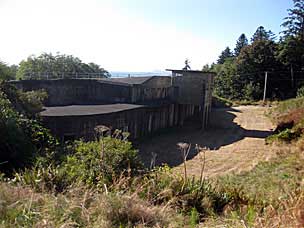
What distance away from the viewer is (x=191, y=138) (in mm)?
22594

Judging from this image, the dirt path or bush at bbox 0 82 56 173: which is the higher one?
bush at bbox 0 82 56 173

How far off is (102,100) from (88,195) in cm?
2055

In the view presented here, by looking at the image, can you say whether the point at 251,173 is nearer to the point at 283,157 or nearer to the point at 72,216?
the point at 283,157

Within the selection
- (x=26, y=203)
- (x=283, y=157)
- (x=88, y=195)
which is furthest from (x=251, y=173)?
(x=26, y=203)

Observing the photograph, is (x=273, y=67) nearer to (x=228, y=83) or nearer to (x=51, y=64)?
(x=228, y=83)

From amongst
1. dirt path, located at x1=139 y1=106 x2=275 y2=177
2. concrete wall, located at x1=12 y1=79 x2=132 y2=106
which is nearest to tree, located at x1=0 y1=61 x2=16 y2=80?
concrete wall, located at x1=12 y1=79 x2=132 y2=106

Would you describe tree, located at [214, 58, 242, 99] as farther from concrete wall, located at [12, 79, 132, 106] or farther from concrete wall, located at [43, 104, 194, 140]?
concrete wall, located at [12, 79, 132, 106]

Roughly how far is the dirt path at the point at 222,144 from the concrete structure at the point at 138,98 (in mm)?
1233

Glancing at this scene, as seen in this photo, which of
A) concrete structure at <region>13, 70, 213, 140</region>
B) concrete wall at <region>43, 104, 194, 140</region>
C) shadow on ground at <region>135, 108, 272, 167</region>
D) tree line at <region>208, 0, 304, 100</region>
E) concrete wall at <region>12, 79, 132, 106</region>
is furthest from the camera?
tree line at <region>208, 0, 304, 100</region>

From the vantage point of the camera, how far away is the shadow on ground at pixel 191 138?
17.1 m

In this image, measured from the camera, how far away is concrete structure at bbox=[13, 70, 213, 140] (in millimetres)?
19984

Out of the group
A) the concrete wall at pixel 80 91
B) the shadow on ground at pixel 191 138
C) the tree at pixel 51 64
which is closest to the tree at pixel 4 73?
the concrete wall at pixel 80 91

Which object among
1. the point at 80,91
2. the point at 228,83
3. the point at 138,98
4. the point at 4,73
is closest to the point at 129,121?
the point at 138,98

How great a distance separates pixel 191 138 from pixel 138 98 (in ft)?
16.1
